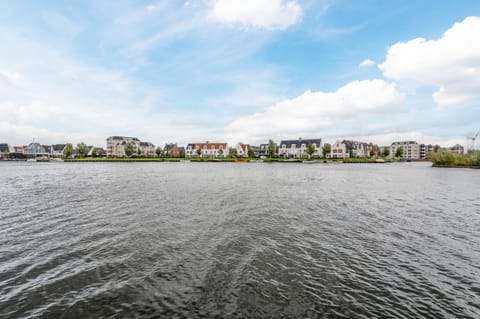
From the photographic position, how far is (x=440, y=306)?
5727 millimetres

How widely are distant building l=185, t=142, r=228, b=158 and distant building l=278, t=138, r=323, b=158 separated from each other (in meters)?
36.8

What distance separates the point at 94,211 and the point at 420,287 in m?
16.6

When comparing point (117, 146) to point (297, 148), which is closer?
point (297, 148)

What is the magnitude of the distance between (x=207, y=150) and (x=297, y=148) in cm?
5799

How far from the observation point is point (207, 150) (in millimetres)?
148375

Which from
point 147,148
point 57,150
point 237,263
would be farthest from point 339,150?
point 57,150

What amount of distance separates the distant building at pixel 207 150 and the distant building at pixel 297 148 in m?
36.8

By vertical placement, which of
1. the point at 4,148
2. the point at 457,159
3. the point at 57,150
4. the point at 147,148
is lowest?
the point at 457,159

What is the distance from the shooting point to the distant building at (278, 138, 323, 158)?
130 m

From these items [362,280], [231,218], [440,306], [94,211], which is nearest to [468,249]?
[440,306]

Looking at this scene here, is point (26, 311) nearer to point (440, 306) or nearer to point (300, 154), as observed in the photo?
point (440, 306)

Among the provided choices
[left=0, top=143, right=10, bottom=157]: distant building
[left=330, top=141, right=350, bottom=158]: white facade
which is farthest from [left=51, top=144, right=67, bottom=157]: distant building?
[left=330, top=141, right=350, bottom=158]: white facade

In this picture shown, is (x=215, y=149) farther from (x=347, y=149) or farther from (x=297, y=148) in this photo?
(x=347, y=149)

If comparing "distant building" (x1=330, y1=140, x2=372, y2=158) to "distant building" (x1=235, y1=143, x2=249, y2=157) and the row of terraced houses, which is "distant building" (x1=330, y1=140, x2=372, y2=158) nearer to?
the row of terraced houses
